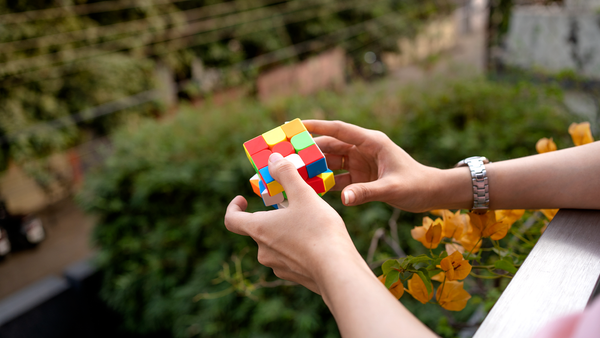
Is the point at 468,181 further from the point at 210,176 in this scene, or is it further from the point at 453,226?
the point at 210,176

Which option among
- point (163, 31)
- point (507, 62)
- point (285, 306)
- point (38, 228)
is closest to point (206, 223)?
point (285, 306)

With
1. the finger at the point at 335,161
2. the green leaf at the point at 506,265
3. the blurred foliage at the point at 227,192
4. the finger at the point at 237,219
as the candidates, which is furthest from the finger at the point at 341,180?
the blurred foliage at the point at 227,192

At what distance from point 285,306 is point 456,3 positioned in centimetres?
988

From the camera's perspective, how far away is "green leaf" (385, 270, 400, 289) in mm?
548

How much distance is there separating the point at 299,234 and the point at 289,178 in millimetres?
121

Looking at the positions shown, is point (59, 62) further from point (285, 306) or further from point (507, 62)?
point (507, 62)

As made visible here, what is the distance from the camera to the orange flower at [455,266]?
22.5 inches

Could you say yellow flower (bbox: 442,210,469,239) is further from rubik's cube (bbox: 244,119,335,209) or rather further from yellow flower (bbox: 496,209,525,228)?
rubik's cube (bbox: 244,119,335,209)

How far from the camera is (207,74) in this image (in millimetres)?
8727

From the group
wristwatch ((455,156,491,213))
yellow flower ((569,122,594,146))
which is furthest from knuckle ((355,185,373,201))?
yellow flower ((569,122,594,146))

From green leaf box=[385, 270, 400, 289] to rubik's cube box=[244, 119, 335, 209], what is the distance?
307mm

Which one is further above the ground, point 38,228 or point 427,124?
point 427,124

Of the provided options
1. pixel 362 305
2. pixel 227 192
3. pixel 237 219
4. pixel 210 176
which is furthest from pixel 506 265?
pixel 210 176

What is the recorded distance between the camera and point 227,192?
242 centimetres
